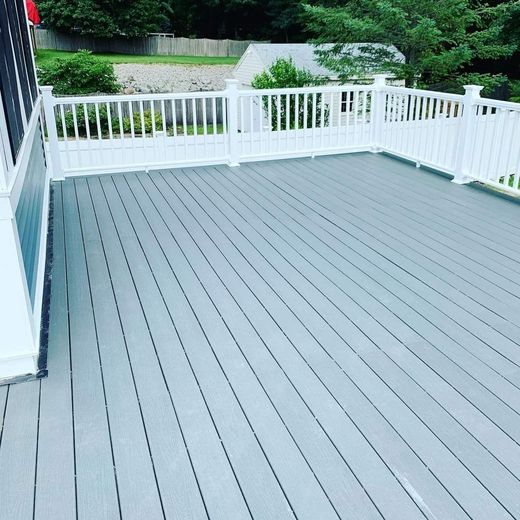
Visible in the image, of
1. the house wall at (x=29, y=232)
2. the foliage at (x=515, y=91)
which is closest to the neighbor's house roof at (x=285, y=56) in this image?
the foliage at (x=515, y=91)

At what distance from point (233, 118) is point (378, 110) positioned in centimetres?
193

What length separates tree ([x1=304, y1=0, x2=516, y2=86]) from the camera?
48.5 feet

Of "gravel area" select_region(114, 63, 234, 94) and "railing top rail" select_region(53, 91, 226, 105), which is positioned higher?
"railing top rail" select_region(53, 91, 226, 105)

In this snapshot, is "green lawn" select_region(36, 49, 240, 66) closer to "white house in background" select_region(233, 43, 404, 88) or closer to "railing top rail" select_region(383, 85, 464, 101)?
"white house in background" select_region(233, 43, 404, 88)

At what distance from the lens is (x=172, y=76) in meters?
27.4

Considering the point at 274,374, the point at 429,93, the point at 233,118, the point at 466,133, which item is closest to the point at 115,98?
the point at 233,118

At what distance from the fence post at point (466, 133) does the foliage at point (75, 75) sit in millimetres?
17075

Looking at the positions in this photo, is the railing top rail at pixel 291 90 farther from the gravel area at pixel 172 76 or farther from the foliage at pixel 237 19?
the foliage at pixel 237 19

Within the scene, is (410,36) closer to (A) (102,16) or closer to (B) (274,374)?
(B) (274,374)

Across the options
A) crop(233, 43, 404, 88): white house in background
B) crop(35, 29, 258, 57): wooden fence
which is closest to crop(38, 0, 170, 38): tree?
crop(35, 29, 258, 57): wooden fence

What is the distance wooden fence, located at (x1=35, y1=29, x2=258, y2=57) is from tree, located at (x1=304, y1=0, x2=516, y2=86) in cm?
1849

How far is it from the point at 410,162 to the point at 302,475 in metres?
5.33

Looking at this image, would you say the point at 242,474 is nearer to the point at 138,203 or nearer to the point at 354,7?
the point at 138,203

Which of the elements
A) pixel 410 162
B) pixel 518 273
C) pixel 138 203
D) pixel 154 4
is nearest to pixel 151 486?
pixel 518 273
